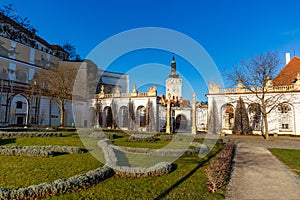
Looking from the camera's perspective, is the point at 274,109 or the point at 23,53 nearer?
the point at 274,109

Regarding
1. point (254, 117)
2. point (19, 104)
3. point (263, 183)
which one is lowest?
point (263, 183)

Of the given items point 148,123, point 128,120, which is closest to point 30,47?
point 128,120

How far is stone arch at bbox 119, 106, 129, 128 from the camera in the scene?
36281 millimetres

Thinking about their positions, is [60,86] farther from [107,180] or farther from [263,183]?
[263,183]

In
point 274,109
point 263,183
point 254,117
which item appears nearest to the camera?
point 263,183

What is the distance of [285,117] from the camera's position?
27.4 metres

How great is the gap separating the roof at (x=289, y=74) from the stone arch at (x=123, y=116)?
23.6 meters

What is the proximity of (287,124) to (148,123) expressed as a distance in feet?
62.0

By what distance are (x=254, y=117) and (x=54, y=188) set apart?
29493 millimetres

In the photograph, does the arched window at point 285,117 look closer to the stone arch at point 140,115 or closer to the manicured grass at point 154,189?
the stone arch at point 140,115

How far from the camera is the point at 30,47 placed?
47031 millimetres

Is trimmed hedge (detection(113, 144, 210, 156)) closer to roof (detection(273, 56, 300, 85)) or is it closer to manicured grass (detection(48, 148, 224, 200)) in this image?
manicured grass (detection(48, 148, 224, 200))

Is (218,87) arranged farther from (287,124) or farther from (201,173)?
(201,173)

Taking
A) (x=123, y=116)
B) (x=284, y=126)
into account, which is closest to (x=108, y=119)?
(x=123, y=116)
